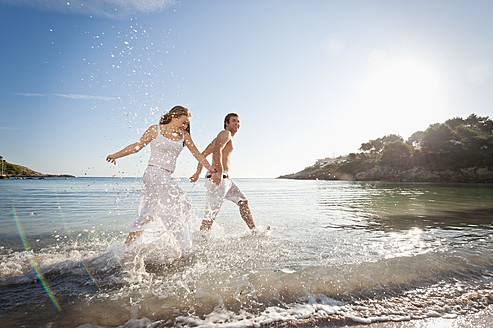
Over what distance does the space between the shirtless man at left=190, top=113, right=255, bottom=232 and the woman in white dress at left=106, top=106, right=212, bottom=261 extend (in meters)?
1.04

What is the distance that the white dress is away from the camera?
3506mm

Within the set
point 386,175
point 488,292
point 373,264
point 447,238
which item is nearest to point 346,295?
point 373,264

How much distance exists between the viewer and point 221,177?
190 inches

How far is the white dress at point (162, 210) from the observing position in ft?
11.5

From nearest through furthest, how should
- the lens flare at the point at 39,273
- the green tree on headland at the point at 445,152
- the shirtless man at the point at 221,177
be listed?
the lens flare at the point at 39,273 → the shirtless man at the point at 221,177 → the green tree on headland at the point at 445,152

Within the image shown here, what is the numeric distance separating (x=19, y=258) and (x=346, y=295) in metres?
4.49

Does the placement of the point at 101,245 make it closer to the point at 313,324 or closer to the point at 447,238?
the point at 313,324

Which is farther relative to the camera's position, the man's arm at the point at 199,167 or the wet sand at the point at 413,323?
the man's arm at the point at 199,167

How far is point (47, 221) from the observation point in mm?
6805

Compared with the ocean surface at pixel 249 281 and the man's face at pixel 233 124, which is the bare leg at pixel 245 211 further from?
the man's face at pixel 233 124

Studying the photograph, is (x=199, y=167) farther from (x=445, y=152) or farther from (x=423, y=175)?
(x=445, y=152)

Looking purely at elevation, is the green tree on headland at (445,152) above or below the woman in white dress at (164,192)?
above

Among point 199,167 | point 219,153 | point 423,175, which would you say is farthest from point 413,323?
point 423,175

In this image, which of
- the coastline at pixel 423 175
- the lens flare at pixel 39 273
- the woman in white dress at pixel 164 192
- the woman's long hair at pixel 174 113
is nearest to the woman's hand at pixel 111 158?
the woman in white dress at pixel 164 192
